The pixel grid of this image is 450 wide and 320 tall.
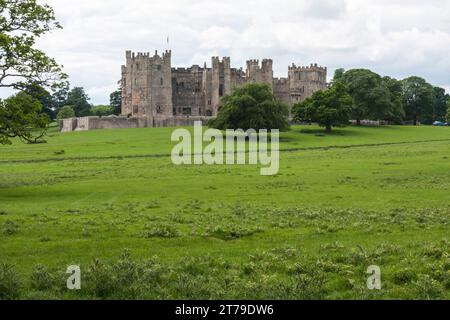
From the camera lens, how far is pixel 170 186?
37750 millimetres

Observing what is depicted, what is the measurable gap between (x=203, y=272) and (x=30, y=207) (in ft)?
48.5

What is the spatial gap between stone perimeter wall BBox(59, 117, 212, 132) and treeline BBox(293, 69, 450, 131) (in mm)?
28427

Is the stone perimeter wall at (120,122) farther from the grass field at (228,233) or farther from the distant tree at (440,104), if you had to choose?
the grass field at (228,233)

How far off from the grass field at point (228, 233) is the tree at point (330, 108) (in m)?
58.1

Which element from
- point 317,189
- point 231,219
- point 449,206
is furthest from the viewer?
point 317,189

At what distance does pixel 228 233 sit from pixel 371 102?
366ft

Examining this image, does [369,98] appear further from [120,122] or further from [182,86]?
[120,122]

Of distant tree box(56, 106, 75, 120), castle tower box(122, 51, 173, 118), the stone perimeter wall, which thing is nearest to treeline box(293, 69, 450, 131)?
the stone perimeter wall

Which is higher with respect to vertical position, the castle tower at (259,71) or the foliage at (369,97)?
the castle tower at (259,71)

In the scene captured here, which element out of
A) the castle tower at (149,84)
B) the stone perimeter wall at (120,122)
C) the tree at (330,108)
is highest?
the castle tower at (149,84)

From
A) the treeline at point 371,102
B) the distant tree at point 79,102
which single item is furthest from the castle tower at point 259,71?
the distant tree at point 79,102

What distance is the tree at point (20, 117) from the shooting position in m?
31.9
